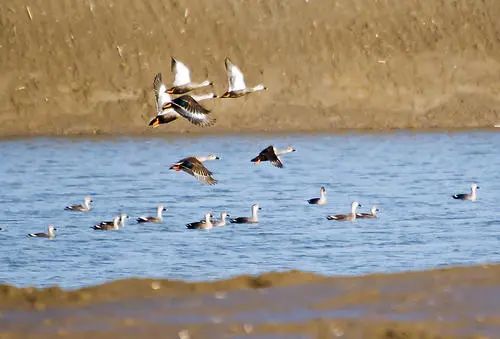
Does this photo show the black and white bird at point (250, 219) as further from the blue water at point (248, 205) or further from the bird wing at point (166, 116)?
the bird wing at point (166, 116)

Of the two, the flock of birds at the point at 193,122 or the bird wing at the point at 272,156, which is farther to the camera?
the bird wing at the point at 272,156

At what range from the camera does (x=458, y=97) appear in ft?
144

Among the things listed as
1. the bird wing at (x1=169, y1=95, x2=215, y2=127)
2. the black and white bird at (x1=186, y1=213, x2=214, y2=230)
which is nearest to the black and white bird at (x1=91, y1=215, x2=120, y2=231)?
the black and white bird at (x1=186, y1=213, x2=214, y2=230)

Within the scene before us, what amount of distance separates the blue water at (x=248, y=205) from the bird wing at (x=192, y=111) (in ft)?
6.40

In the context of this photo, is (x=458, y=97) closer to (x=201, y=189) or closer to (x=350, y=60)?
(x=350, y=60)

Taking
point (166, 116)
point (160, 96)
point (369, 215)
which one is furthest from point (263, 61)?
point (166, 116)

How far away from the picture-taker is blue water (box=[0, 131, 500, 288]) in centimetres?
2064

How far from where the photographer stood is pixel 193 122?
1889 cm

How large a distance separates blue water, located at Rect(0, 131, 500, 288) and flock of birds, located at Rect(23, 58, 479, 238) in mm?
223

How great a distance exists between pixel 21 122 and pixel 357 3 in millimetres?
11543

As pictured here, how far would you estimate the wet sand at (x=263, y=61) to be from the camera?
4266cm

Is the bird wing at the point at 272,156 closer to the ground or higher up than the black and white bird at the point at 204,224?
higher up

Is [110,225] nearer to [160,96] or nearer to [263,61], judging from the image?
[160,96]

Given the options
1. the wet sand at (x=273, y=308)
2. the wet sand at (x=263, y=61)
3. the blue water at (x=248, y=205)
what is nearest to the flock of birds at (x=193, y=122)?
the blue water at (x=248, y=205)
